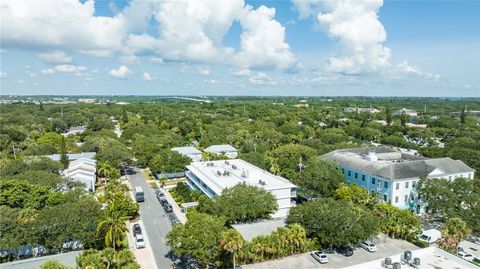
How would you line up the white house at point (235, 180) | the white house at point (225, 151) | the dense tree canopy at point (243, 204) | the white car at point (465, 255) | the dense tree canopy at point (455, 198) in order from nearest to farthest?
the white car at point (465, 255), the dense tree canopy at point (243, 204), the dense tree canopy at point (455, 198), the white house at point (235, 180), the white house at point (225, 151)

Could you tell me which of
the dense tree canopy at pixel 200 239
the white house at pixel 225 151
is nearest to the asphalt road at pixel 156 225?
the dense tree canopy at pixel 200 239

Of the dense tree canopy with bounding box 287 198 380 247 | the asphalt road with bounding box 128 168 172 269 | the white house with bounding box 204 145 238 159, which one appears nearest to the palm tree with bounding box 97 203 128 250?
the asphalt road with bounding box 128 168 172 269

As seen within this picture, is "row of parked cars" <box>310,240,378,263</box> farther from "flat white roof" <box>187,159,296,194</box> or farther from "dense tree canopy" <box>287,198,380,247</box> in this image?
"flat white roof" <box>187,159,296,194</box>

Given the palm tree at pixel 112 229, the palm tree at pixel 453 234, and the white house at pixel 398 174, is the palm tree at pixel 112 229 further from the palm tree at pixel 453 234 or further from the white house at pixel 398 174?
the white house at pixel 398 174

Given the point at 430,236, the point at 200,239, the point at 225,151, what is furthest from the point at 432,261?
the point at 225,151

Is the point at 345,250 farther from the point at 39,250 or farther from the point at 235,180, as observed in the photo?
the point at 39,250

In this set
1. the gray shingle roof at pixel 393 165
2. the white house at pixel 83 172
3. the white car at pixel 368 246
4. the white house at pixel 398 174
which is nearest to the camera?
the white car at pixel 368 246
